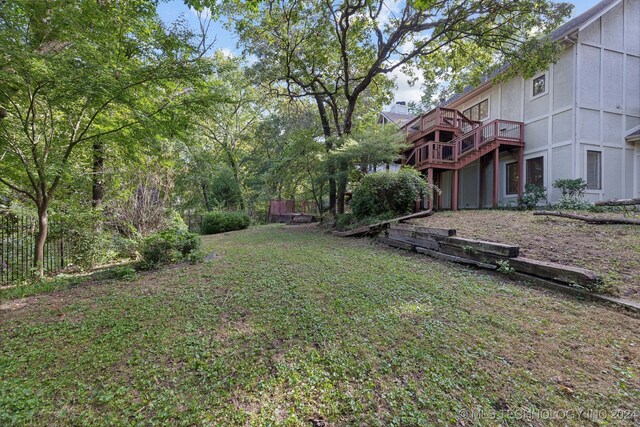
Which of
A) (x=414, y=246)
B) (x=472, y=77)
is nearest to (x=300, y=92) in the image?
(x=472, y=77)

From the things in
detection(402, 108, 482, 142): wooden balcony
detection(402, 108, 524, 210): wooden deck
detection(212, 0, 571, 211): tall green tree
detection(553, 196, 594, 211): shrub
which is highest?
detection(212, 0, 571, 211): tall green tree

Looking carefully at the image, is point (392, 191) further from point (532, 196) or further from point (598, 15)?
point (598, 15)

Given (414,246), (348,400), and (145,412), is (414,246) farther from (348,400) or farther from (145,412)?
(145,412)

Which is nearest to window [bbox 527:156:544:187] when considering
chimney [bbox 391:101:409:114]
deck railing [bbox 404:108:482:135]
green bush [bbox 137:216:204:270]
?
deck railing [bbox 404:108:482:135]

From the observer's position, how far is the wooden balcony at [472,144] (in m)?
11.2

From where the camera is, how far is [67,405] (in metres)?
1.71

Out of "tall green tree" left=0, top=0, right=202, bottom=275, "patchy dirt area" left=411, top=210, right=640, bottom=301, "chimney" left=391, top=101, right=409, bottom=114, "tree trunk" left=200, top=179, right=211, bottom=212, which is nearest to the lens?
"tall green tree" left=0, top=0, right=202, bottom=275

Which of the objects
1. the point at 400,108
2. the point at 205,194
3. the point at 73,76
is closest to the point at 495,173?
the point at 73,76

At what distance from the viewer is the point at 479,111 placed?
14.2 meters

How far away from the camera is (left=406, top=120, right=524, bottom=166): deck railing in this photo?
36.8ft

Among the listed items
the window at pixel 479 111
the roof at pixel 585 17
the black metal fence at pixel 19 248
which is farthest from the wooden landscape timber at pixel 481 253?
the window at pixel 479 111

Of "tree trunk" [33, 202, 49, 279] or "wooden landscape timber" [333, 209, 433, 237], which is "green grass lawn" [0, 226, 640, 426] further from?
"wooden landscape timber" [333, 209, 433, 237]

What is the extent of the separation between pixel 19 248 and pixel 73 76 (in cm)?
365

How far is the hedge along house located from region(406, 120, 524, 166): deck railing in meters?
0.04
